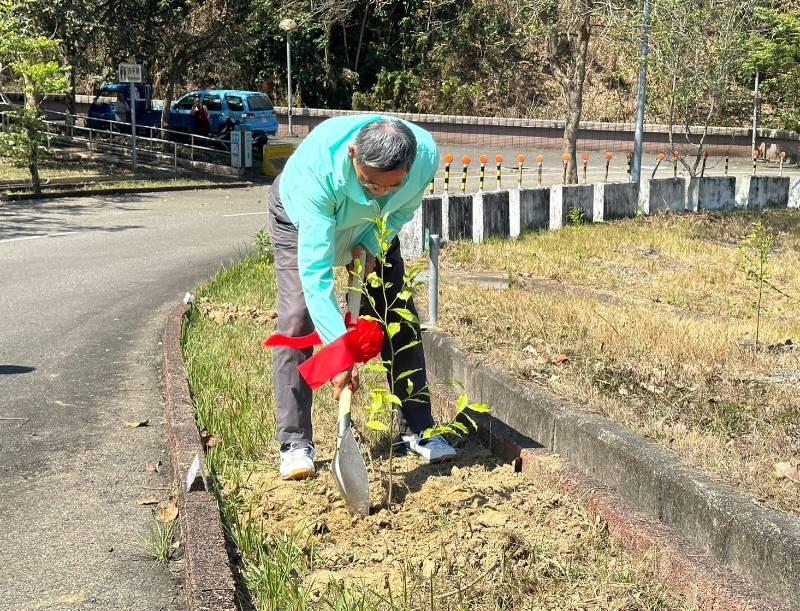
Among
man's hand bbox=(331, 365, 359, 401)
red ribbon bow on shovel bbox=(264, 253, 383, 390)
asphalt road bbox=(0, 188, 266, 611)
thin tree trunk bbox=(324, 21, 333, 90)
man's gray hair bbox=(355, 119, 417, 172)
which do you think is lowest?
asphalt road bbox=(0, 188, 266, 611)

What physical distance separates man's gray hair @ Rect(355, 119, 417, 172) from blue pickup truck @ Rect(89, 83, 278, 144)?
26.3m

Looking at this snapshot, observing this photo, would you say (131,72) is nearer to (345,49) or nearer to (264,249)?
(264,249)

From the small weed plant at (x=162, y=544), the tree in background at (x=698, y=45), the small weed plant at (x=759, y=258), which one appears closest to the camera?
the small weed plant at (x=162, y=544)

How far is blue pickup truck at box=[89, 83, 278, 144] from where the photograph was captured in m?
30.5

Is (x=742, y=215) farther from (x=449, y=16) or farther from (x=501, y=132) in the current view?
(x=449, y=16)

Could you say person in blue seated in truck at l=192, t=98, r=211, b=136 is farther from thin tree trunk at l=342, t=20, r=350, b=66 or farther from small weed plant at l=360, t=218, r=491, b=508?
small weed plant at l=360, t=218, r=491, b=508

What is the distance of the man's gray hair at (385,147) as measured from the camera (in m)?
4.17

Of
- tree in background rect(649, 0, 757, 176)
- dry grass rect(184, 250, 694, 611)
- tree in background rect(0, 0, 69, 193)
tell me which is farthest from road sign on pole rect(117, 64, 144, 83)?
dry grass rect(184, 250, 694, 611)

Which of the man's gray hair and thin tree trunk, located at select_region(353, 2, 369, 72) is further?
thin tree trunk, located at select_region(353, 2, 369, 72)

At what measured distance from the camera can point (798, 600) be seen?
11.0ft

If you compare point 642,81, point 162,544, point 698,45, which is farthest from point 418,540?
point 642,81

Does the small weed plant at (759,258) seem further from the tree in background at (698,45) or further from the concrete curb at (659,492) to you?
the tree in background at (698,45)

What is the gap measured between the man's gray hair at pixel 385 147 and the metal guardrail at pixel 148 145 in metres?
23.3

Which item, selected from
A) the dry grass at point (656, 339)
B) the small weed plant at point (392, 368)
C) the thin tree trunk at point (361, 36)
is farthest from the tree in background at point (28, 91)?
the thin tree trunk at point (361, 36)
